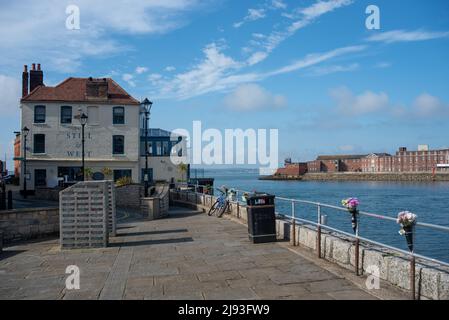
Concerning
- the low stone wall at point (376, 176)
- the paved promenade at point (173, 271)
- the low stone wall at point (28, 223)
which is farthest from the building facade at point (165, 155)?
the low stone wall at point (376, 176)

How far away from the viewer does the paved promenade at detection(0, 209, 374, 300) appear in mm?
6938

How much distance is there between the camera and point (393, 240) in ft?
89.8

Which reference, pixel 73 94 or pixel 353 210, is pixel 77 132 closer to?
pixel 73 94

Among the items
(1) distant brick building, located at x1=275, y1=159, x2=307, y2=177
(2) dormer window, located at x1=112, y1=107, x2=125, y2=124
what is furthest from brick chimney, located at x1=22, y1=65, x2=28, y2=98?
(1) distant brick building, located at x1=275, y1=159, x2=307, y2=177

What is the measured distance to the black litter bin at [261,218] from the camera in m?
11.1

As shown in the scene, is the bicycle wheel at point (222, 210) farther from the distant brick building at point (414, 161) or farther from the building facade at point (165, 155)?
the distant brick building at point (414, 161)

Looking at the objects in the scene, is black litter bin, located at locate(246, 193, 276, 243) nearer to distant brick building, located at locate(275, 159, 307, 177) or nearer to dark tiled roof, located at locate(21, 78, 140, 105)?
dark tiled roof, located at locate(21, 78, 140, 105)

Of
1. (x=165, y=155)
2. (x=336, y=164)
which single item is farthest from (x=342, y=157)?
(x=165, y=155)

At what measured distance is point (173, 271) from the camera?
852cm

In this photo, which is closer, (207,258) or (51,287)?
(51,287)

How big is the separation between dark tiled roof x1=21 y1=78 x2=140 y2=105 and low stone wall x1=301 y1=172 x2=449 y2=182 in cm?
13618
